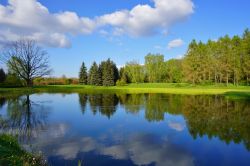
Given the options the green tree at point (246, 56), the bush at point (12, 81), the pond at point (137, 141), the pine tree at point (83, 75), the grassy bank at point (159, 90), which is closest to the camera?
the pond at point (137, 141)

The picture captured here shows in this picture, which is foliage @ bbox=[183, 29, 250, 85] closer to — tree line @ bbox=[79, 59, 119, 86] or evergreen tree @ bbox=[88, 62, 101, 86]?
tree line @ bbox=[79, 59, 119, 86]

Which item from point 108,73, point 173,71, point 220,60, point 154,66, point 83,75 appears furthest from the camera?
point 154,66

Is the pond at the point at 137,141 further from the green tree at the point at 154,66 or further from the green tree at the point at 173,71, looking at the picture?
the green tree at the point at 154,66

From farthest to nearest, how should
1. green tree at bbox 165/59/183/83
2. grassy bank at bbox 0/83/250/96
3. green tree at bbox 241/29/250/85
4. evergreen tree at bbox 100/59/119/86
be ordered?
1. green tree at bbox 165/59/183/83
2. evergreen tree at bbox 100/59/119/86
3. green tree at bbox 241/29/250/85
4. grassy bank at bbox 0/83/250/96

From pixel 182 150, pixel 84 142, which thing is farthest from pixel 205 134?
pixel 84 142

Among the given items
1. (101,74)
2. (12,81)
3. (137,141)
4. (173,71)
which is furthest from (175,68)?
(137,141)

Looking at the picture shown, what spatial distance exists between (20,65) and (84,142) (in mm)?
51624

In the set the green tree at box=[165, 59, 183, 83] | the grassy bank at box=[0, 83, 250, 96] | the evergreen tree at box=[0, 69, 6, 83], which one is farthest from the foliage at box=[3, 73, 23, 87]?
the green tree at box=[165, 59, 183, 83]

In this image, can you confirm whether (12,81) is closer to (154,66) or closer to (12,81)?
(12,81)

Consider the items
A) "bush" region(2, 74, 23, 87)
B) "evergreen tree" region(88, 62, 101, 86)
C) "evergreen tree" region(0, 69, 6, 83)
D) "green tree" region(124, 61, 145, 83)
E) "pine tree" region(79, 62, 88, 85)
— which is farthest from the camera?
"green tree" region(124, 61, 145, 83)

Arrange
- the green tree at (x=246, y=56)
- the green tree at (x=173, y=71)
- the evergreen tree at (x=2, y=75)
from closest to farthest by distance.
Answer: the green tree at (x=246, y=56) → the evergreen tree at (x=2, y=75) → the green tree at (x=173, y=71)

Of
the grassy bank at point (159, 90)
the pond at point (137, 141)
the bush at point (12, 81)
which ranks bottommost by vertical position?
the pond at point (137, 141)

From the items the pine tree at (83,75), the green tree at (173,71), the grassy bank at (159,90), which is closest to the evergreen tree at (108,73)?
the pine tree at (83,75)

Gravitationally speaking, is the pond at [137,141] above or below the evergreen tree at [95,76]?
below
